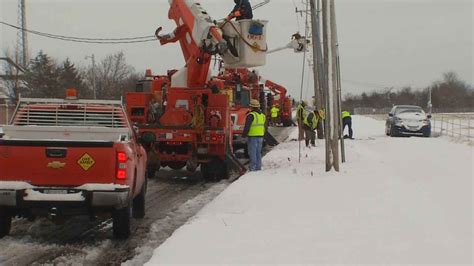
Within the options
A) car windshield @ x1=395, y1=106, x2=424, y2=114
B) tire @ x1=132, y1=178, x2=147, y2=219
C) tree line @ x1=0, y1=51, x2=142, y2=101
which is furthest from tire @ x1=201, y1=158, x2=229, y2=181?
tree line @ x1=0, y1=51, x2=142, y2=101

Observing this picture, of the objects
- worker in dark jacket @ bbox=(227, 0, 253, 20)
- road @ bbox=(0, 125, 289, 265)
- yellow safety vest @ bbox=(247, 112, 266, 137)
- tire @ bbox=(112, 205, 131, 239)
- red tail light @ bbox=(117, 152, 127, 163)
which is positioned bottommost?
road @ bbox=(0, 125, 289, 265)

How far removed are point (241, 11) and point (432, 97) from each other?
4593 inches

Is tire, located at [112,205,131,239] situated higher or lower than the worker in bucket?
lower

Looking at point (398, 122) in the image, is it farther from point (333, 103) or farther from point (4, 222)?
point (4, 222)

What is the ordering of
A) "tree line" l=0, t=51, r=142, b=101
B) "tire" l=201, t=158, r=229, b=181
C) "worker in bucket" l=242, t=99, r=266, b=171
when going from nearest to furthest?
1. "tire" l=201, t=158, r=229, b=181
2. "worker in bucket" l=242, t=99, r=266, b=171
3. "tree line" l=0, t=51, r=142, b=101

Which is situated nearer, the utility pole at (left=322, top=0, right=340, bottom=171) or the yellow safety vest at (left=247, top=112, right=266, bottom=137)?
the utility pole at (left=322, top=0, right=340, bottom=171)

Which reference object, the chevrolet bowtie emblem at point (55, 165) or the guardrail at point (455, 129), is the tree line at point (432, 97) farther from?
the chevrolet bowtie emblem at point (55, 165)

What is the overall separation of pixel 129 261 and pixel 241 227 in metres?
1.45

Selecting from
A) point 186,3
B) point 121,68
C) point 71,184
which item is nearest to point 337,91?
point 186,3

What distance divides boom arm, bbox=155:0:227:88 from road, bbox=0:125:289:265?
3743 mm

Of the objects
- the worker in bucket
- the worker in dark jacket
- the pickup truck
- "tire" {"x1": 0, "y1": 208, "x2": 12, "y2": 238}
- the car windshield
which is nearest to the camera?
the pickup truck

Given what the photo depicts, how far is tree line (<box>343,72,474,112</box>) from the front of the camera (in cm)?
12106

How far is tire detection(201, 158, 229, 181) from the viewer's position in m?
14.4

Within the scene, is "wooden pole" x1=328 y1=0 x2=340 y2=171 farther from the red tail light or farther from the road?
the red tail light
